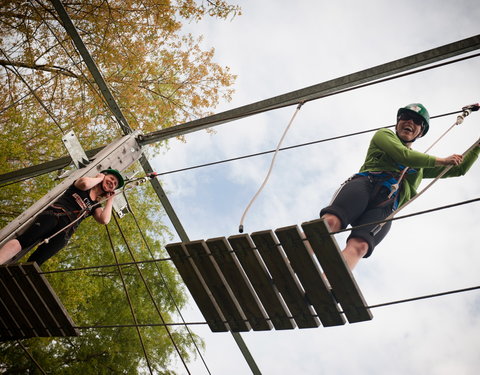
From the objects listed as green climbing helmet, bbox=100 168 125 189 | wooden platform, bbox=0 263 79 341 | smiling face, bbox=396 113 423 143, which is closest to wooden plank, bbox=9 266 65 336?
wooden platform, bbox=0 263 79 341

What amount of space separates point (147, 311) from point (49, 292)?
671 cm

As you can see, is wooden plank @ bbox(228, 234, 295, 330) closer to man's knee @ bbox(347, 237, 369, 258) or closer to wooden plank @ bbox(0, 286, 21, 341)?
man's knee @ bbox(347, 237, 369, 258)

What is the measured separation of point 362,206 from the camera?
117 inches

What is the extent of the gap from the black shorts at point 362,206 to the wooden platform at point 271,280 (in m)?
0.52

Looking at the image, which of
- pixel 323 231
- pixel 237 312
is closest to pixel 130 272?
pixel 237 312

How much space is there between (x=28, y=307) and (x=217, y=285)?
1594 millimetres

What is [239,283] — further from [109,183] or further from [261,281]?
[109,183]

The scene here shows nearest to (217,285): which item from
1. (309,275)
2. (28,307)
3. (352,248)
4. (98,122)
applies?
(309,275)

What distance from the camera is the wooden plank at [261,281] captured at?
2553 mm

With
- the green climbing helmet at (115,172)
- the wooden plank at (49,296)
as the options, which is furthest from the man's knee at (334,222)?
the green climbing helmet at (115,172)

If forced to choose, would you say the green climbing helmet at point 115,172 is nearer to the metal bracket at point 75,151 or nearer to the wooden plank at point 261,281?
the metal bracket at point 75,151

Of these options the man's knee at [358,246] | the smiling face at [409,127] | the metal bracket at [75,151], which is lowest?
the man's knee at [358,246]

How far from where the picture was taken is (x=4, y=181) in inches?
207

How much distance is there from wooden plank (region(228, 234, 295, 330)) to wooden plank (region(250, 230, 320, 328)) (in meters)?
0.03
